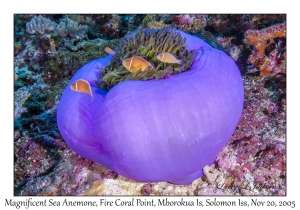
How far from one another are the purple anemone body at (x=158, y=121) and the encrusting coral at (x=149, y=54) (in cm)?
9

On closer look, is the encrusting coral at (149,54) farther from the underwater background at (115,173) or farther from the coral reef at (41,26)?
the coral reef at (41,26)

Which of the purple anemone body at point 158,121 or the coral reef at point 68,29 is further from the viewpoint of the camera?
the coral reef at point 68,29

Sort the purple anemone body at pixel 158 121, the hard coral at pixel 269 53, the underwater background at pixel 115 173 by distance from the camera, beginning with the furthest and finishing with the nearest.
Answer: the hard coral at pixel 269 53
the underwater background at pixel 115 173
the purple anemone body at pixel 158 121

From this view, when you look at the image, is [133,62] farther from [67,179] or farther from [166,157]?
[67,179]

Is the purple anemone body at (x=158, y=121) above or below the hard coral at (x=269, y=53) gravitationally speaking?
below

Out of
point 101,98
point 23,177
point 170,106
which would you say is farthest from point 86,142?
point 23,177

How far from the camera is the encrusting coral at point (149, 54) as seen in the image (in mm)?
2133

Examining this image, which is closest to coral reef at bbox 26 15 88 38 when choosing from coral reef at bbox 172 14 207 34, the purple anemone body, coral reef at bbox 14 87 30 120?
coral reef at bbox 14 87 30 120

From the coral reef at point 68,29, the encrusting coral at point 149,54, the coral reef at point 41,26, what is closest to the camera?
the encrusting coral at point 149,54

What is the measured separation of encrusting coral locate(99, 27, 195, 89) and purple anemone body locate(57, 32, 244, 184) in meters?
0.09

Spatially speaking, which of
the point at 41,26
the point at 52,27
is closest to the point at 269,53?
the point at 52,27

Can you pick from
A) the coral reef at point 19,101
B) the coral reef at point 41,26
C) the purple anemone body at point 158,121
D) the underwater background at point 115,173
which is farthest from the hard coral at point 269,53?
the coral reef at point 41,26

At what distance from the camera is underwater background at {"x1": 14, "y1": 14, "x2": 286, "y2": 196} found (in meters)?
2.45

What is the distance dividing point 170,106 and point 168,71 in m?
0.37
